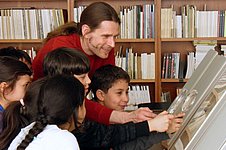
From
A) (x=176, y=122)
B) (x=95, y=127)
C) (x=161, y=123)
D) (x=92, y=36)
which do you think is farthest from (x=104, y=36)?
(x=176, y=122)

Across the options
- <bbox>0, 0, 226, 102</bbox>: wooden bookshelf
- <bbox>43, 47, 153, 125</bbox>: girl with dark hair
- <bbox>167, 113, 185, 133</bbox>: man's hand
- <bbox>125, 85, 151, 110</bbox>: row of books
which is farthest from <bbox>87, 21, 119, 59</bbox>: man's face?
<bbox>125, 85, 151, 110</bbox>: row of books

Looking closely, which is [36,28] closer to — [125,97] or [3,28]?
[3,28]

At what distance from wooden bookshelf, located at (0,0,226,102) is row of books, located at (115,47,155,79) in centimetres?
5

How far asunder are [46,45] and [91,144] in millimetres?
642

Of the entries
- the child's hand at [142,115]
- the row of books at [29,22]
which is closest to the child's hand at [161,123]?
the child's hand at [142,115]

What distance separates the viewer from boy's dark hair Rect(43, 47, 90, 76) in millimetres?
1676

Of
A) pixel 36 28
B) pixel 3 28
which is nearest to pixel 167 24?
pixel 36 28

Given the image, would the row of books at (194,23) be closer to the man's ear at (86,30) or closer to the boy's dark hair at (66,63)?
the man's ear at (86,30)

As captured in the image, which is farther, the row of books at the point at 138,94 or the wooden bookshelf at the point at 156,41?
the row of books at the point at 138,94

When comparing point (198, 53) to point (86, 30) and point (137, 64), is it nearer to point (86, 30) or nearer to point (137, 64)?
point (137, 64)

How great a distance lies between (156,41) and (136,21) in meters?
0.26

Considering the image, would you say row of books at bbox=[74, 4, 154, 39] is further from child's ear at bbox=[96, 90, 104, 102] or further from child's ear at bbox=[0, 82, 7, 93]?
child's ear at bbox=[0, 82, 7, 93]

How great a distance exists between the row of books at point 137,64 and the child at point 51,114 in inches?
90.1

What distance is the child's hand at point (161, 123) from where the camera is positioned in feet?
4.42
